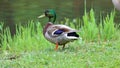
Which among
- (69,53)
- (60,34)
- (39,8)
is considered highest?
(60,34)

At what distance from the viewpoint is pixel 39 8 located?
19.0 meters

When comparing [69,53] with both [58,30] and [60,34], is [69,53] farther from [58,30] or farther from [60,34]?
[58,30]

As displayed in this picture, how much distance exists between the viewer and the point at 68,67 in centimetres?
610

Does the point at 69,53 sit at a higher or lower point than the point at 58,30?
lower

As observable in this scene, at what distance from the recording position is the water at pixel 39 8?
16.6 m

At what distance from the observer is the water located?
16594 millimetres

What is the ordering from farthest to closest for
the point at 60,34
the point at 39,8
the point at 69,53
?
1. the point at 39,8
2. the point at 60,34
3. the point at 69,53

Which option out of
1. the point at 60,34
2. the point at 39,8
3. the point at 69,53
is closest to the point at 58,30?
the point at 60,34

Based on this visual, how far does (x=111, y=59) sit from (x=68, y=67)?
759mm

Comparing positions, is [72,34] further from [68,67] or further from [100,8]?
[100,8]

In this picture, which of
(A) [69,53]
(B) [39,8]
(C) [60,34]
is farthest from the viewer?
(B) [39,8]

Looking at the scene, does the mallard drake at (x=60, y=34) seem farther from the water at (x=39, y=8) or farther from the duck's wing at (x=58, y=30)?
the water at (x=39, y=8)

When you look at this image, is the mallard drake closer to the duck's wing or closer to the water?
the duck's wing

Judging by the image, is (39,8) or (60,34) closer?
(60,34)
